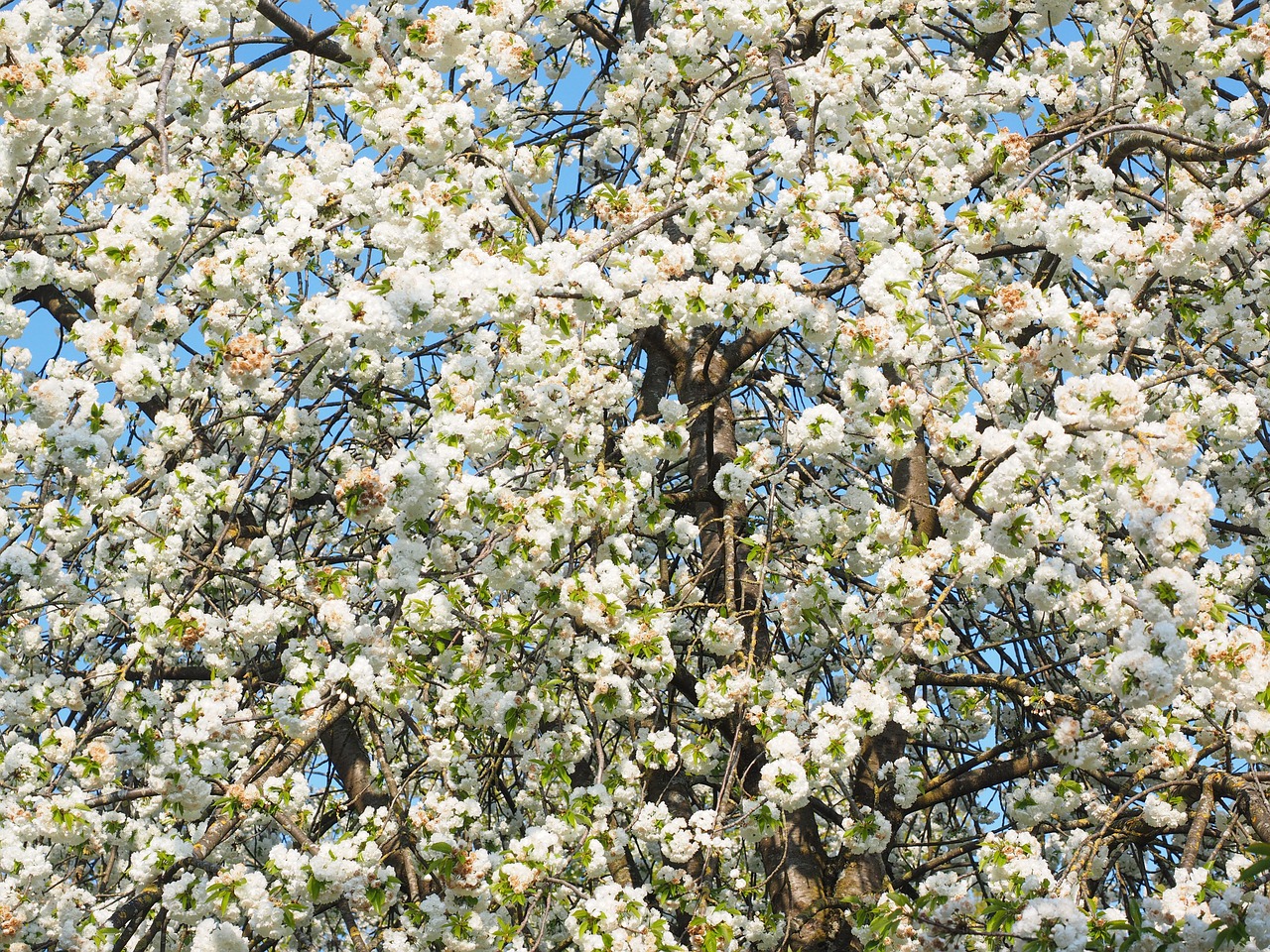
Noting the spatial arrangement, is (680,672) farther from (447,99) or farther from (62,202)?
(62,202)

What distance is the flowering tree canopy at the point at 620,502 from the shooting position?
3.76 m

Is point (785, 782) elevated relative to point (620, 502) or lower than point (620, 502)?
lower

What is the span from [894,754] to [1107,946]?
186 cm

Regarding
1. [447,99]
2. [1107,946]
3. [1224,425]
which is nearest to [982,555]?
[1224,425]

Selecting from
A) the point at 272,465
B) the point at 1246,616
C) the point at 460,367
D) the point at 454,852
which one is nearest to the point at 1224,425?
the point at 1246,616

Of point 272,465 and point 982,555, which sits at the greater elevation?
point 272,465

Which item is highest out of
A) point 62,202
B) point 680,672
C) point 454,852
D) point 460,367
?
point 62,202

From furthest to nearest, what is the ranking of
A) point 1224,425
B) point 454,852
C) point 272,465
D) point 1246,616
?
point 272,465
point 1246,616
point 1224,425
point 454,852

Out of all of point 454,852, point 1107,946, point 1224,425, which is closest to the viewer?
point 1107,946

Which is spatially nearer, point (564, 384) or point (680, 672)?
point (564, 384)

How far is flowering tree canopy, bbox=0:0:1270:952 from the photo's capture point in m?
3.76

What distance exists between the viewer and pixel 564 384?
4.07 metres

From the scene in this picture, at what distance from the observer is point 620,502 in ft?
13.5

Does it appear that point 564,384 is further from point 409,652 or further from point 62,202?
point 62,202
